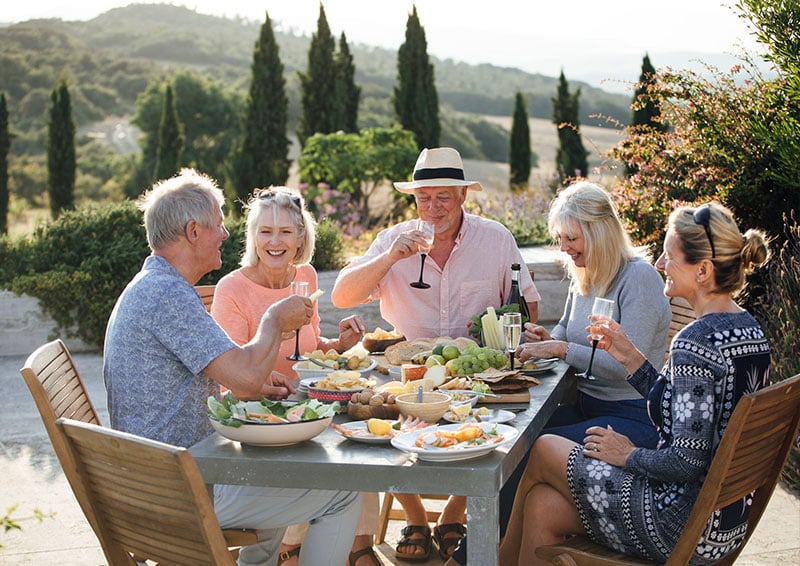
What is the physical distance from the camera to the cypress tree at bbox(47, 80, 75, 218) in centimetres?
1623

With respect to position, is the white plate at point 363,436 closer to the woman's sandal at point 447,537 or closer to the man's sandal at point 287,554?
the man's sandal at point 287,554

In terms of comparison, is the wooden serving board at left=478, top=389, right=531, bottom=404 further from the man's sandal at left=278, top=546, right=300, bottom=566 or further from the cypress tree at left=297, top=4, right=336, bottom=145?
the cypress tree at left=297, top=4, right=336, bottom=145

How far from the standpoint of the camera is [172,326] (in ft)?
9.14

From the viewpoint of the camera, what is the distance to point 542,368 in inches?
139

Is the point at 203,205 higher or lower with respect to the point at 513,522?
higher

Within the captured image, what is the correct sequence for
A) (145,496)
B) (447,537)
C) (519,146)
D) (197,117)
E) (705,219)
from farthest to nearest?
(197,117), (519,146), (447,537), (705,219), (145,496)

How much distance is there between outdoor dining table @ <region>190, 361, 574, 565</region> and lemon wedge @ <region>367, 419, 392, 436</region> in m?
0.04

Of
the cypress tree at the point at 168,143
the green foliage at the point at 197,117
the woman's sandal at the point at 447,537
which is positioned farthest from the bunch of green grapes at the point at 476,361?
the green foliage at the point at 197,117

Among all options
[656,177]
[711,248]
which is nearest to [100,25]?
[656,177]

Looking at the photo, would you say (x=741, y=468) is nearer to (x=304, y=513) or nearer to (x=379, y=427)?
(x=379, y=427)

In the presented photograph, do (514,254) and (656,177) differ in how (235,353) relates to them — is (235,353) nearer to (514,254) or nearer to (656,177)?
(514,254)

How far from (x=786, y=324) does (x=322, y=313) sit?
3887 millimetres

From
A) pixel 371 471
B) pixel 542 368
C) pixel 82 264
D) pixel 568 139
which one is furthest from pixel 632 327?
pixel 568 139

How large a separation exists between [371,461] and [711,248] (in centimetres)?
119
